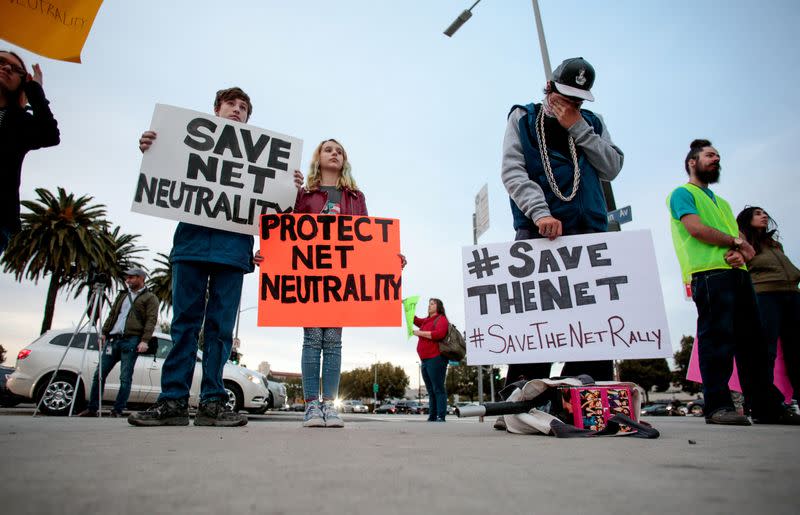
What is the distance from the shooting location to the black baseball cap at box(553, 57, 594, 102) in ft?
9.21

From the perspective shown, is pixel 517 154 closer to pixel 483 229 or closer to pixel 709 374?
pixel 709 374

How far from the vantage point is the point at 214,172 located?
3.63 meters

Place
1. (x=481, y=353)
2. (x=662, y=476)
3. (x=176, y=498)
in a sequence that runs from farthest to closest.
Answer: (x=481, y=353)
(x=662, y=476)
(x=176, y=498)

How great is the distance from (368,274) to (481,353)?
126 cm

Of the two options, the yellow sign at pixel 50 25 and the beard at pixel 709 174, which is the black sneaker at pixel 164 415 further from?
the beard at pixel 709 174

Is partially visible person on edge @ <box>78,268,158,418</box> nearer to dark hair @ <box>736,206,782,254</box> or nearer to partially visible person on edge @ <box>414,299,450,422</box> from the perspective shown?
partially visible person on edge @ <box>414,299,450,422</box>

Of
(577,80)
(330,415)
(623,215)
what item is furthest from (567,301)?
(623,215)

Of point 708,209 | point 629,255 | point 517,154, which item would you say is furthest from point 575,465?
point 708,209

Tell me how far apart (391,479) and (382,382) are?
264 ft

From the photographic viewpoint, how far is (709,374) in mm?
3414

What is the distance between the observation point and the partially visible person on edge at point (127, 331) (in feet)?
20.4

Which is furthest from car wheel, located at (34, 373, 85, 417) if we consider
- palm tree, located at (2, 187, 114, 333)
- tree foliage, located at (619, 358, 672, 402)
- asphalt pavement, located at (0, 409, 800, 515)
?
tree foliage, located at (619, 358, 672, 402)

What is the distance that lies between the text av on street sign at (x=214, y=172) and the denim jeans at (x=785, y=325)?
4260mm

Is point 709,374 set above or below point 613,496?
above
